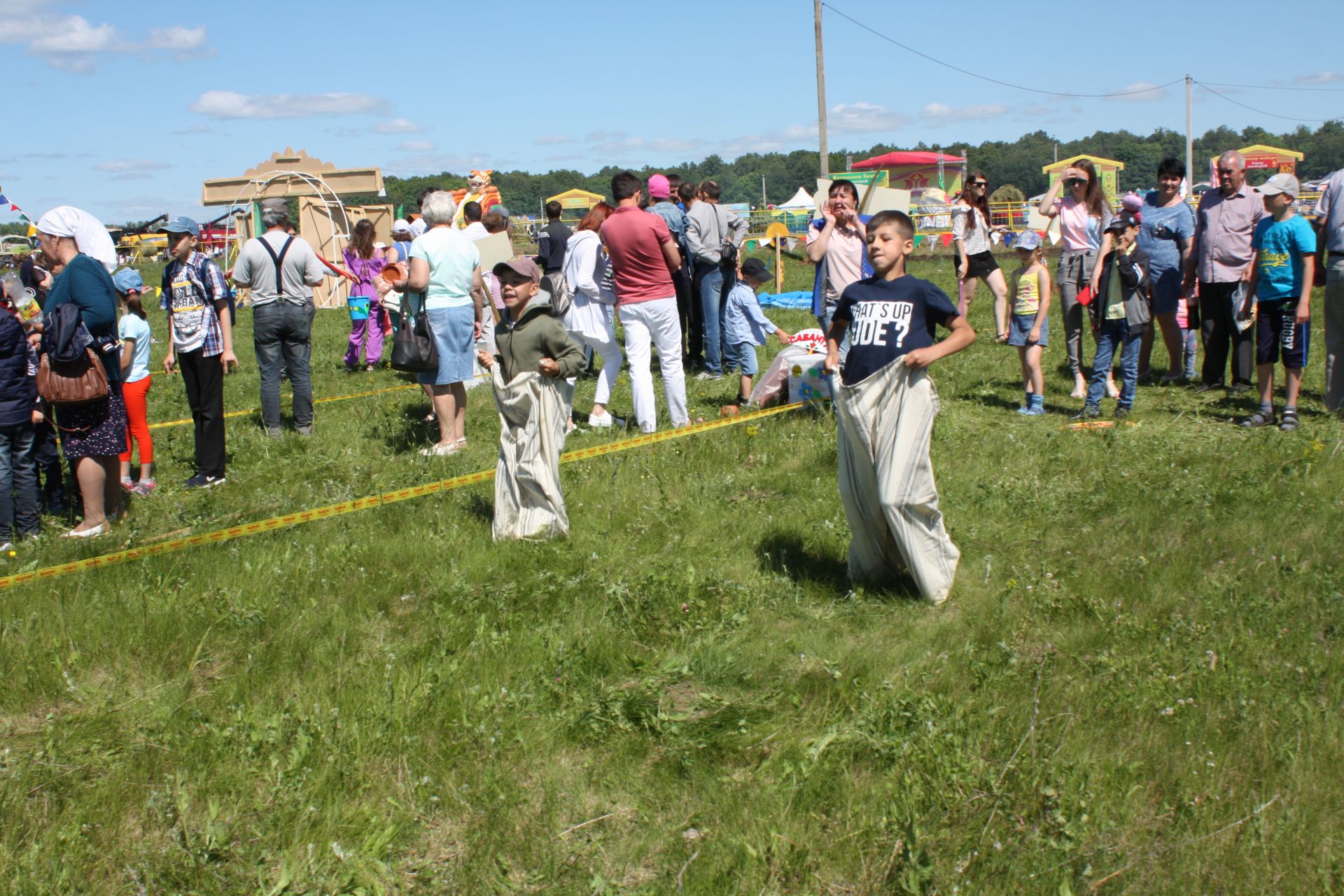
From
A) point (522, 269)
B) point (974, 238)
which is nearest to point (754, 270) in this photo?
point (974, 238)

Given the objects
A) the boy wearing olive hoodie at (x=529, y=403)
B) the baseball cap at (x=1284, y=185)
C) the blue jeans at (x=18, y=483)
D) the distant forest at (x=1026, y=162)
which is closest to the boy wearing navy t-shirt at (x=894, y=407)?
the boy wearing olive hoodie at (x=529, y=403)

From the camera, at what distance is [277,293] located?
8.82 metres

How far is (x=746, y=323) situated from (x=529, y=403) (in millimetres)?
4265

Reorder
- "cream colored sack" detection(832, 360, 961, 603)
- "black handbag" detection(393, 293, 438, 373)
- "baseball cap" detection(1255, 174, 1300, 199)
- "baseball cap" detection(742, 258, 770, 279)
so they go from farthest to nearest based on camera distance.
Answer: "baseball cap" detection(742, 258, 770, 279) → "black handbag" detection(393, 293, 438, 373) → "baseball cap" detection(1255, 174, 1300, 199) → "cream colored sack" detection(832, 360, 961, 603)

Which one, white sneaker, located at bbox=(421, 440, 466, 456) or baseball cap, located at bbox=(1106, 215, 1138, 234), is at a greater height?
baseball cap, located at bbox=(1106, 215, 1138, 234)

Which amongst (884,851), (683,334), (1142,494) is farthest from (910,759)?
(683,334)

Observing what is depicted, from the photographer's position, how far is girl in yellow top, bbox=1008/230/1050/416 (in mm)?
9016

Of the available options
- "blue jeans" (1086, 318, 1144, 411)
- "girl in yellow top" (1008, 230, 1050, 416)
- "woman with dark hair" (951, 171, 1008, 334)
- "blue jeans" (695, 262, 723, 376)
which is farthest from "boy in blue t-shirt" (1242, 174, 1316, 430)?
"blue jeans" (695, 262, 723, 376)

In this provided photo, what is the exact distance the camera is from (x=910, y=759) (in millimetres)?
3834

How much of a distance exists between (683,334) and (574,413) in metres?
3.63

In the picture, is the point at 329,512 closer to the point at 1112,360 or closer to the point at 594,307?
the point at 594,307

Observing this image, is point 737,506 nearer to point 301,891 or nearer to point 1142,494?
point 1142,494

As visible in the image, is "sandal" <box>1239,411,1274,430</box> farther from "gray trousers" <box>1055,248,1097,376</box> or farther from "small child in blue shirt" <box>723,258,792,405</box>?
"small child in blue shirt" <box>723,258,792,405</box>

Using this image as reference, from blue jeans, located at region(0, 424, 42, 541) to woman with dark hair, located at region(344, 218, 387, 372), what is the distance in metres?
6.99
